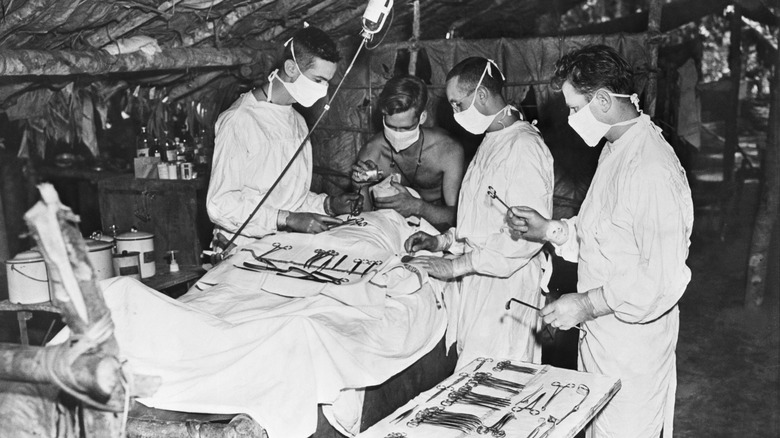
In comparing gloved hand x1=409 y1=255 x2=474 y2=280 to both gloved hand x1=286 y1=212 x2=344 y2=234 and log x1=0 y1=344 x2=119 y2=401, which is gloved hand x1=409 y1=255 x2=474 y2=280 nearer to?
gloved hand x1=286 y1=212 x2=344 y2=234

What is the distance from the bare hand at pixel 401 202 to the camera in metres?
5.00

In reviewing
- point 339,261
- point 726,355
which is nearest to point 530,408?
point 339,261

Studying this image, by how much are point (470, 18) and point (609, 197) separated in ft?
24.3

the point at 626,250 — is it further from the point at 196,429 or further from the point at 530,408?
the point at 196,429

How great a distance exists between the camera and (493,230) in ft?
14.0

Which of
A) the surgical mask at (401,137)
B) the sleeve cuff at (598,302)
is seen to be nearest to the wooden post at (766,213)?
the surgical mask at (401,137)

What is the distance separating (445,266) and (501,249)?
1.22 feet

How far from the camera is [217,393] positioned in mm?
2891

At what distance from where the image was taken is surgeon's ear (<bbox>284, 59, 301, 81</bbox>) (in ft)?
14.7

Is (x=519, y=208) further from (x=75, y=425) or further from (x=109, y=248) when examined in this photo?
(x=109, y=248)

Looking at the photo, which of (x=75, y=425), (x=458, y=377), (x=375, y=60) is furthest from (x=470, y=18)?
(x=75, y=425)

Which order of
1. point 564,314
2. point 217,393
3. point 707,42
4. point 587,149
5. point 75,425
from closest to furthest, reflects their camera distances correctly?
point 75,425 < point 217,393 < point 564,314 < point 587,149 < point 707,42

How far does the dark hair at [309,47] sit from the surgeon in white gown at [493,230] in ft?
2.70

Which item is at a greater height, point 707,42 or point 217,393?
point 707,42
